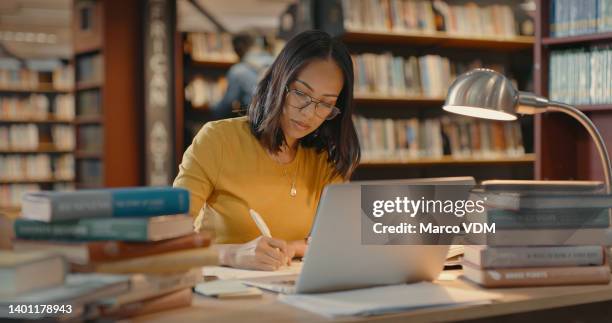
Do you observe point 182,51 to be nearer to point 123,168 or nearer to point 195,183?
point 123,168

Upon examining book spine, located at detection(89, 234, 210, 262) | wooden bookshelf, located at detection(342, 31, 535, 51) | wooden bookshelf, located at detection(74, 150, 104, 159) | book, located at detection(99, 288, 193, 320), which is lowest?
book, located at detection(99, 288, 193, 320)

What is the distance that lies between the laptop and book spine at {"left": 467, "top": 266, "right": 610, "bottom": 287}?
99mm

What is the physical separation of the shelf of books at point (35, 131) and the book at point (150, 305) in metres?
6.77

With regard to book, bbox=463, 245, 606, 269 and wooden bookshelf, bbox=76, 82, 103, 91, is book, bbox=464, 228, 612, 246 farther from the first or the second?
wooden bookshelf, bbox=76, 82, 103, 91

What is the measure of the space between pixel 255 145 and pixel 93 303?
1054 millimetres

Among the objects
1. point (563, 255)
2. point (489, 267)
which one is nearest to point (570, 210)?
point (563, 255)

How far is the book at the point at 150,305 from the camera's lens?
1.03m

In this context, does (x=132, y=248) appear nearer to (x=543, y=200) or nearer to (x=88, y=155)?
(x=543, y=200)

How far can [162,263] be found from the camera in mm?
1136

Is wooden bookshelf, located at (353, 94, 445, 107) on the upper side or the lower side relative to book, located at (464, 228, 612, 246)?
upper

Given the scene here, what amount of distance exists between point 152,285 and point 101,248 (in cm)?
10

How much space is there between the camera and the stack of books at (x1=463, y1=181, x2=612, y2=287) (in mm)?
1346

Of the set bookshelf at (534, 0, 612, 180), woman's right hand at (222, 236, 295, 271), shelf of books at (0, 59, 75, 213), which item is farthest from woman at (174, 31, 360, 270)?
→ shelf of books at (0, 59, 75, 213)

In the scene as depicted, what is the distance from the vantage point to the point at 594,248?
1.39 metres
